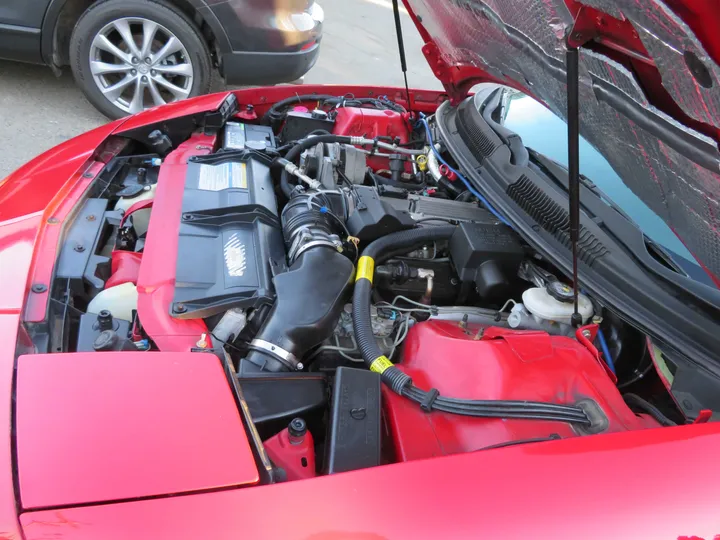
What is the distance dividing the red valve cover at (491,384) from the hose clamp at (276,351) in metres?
0.28

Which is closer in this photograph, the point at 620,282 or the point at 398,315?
the point at 620,282

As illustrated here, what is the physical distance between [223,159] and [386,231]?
798 millimetres

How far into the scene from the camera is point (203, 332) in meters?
1.58

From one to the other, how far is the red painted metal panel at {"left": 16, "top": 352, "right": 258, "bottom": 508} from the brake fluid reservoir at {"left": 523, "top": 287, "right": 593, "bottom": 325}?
0.99m

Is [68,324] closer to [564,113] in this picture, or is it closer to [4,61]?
[564,113]

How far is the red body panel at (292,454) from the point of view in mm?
1271

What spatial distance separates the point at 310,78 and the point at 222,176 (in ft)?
11.8

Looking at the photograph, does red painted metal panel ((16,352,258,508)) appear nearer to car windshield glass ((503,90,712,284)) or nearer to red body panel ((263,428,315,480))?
red body panel ((263,428,315,480))

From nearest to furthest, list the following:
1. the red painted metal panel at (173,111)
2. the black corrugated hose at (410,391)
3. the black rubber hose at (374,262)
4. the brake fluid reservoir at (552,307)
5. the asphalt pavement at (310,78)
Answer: the black corrugated hose at (410,391) → the black rubber hose at (374,262) → the brake fluid reservoir at (552,307) → the red painted metal panel at (173,111) → the asphalt pavement at (310,78)

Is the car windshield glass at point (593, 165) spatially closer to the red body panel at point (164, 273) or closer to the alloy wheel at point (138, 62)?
the red body panel at point (164, 273)

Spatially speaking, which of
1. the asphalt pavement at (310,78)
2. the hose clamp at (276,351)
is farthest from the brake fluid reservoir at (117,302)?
the asphalt pavement at (310,78)

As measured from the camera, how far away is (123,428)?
3.65 feet

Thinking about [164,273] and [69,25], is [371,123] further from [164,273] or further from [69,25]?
[69,25]

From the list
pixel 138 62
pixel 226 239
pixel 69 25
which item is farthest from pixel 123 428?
pixel 69 25
